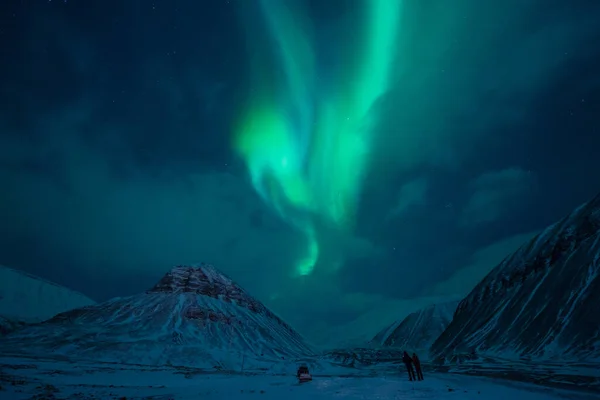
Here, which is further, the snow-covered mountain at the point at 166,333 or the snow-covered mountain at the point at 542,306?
the snow-covered mountain at the point at 166,333

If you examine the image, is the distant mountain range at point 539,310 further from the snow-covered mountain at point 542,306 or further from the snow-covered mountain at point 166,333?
the snow-covered mountain at point 166,333

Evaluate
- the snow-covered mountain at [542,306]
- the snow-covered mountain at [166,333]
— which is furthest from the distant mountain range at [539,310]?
the snow-covered mountain at [166,333]

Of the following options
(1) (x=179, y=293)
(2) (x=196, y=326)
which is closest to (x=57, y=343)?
(2) (x=196, y=326)

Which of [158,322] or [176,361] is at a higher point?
[158,322]

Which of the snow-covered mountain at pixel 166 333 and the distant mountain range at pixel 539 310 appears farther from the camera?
the snow-covered mountain at pixel 166 333

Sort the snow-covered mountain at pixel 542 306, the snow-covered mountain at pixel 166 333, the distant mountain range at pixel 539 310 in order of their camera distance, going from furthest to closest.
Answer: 1. the snow-covered mountain at pixel 166 333
2. the snow-covered mountain at pixel 542 306
3. the distant mountain range at pixel 539 310

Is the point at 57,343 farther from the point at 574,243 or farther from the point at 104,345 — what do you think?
the point at 574,243

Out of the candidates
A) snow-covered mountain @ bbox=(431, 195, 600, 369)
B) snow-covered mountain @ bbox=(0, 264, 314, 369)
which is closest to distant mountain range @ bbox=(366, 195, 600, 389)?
snow-covered mountain @ bbox=(431, 195, 600, 369)

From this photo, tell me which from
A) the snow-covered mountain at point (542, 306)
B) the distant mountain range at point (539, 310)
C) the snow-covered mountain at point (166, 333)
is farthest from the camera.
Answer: the snow-covered mountain at point (166, 333)
